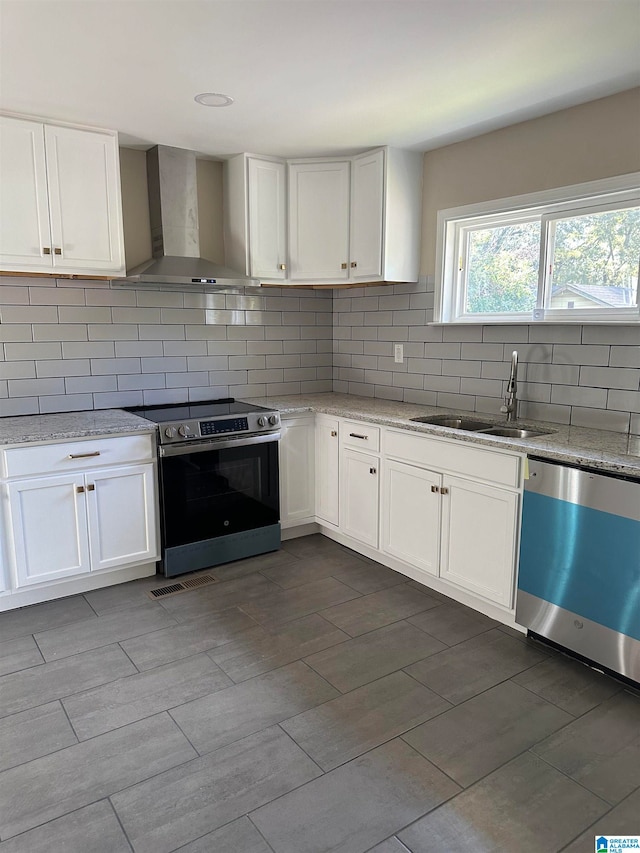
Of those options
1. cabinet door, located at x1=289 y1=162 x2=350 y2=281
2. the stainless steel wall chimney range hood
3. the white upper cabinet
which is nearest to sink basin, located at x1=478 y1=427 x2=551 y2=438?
the white upper cabinet

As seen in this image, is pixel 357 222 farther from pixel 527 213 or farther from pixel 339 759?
pixel 339 759

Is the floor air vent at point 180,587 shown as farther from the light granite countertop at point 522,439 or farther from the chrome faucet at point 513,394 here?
the chrome faucet at point 513,394

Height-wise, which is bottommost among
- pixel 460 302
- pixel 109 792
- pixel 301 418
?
pixel 109 792

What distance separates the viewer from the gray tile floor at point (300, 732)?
162 cm

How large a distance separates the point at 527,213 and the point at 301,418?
1.73m

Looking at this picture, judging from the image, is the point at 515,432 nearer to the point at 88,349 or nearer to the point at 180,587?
the point at 180,587

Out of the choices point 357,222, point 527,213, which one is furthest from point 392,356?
point 527,213

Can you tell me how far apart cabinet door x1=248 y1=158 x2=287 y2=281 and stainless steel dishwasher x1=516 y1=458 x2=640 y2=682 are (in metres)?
2.13

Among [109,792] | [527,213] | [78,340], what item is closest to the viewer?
[109,792]

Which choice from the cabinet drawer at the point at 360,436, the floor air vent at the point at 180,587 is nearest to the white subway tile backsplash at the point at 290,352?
the cabinet drawer at the point at 360,436

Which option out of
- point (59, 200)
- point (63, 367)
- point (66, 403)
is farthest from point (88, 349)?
point (59, 200)

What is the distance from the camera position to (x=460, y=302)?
348 centimetres

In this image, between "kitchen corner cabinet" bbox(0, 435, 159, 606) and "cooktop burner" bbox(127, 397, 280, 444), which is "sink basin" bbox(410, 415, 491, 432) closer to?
"cooktop burner" bbox(127, 397, 280, 444)

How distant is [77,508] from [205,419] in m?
0.79
